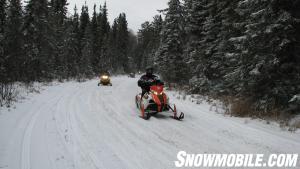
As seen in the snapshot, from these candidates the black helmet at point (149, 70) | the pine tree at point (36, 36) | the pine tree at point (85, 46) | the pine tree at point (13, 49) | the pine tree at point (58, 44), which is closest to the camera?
the black helmet at point (149, 70)

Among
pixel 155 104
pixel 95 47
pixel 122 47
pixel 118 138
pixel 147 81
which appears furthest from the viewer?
pixel 122 47

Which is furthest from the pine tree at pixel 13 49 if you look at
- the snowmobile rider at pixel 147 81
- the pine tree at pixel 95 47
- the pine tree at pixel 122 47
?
the pine tree at pixel 122 47

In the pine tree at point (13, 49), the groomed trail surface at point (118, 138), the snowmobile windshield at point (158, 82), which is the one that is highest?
the pine tree at point (13, 49)

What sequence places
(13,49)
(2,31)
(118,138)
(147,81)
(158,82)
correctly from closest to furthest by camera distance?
1. (118,138)
2. (158,82)
3. (147,81)
4. (13,49)
5. (2,31)

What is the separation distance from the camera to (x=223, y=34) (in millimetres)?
16375

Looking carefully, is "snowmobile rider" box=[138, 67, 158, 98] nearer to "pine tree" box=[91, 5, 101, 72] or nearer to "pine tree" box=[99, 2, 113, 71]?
"pine tree" box=[91, 5, 101, 72]

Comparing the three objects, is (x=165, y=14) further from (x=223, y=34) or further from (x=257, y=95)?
(x=257, y=95)

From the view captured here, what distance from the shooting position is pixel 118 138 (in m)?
7.82

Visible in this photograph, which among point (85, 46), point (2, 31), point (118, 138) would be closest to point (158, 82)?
point (118, 138)

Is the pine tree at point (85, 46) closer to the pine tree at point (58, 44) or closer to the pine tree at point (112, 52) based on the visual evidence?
the pine tree at point (58, 44)

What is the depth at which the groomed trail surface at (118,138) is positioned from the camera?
20.2 ft

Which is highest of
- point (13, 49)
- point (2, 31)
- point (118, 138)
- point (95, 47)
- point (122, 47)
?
point (122, 47)

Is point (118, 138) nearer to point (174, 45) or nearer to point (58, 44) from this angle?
point (174, 45)

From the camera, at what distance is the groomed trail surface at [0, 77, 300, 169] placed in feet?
20.2
